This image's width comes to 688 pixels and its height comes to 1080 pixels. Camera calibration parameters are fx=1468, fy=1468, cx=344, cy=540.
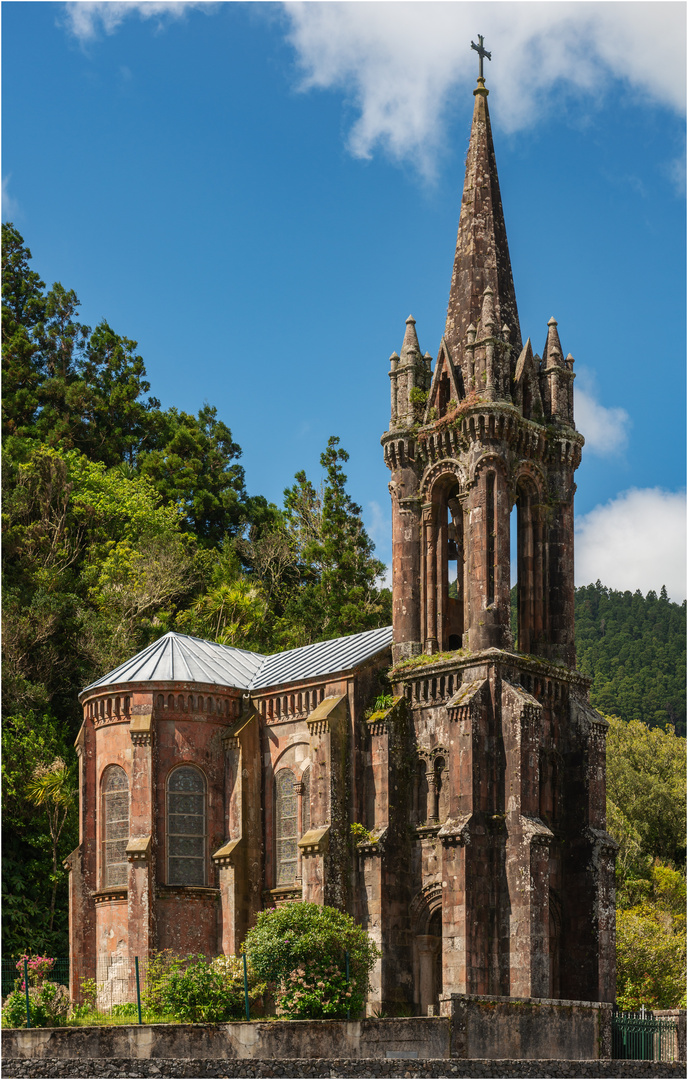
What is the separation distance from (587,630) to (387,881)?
66176mm

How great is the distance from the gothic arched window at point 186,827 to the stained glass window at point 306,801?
310 cm

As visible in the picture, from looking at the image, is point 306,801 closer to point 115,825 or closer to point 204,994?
point 115,825

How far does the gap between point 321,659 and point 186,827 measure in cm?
697

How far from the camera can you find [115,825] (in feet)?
147

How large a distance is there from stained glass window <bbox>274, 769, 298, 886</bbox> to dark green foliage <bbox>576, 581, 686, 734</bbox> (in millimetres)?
41895

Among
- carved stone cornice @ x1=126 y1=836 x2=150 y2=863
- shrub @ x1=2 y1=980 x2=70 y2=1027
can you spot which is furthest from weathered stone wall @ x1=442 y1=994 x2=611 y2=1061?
carved stone cornice @ x1=126 y1=836 x2=150 y2=863

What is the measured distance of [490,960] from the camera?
3931 cm

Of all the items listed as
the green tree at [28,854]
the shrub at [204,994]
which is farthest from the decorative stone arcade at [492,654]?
the green tree at [28,854]

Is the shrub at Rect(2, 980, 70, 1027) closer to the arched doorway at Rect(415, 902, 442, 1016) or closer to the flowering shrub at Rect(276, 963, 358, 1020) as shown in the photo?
the flowering shrub at Rect(276, 963, 358, 1020)

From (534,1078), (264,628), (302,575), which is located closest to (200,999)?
(534,1078)

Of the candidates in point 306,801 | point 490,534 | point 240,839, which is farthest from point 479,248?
point 240,839

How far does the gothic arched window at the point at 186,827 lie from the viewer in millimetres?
43625

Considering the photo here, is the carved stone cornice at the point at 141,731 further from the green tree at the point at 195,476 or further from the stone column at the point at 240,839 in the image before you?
the green tree at the point at 195,476

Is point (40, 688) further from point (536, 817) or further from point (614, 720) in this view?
point (614, 720)
